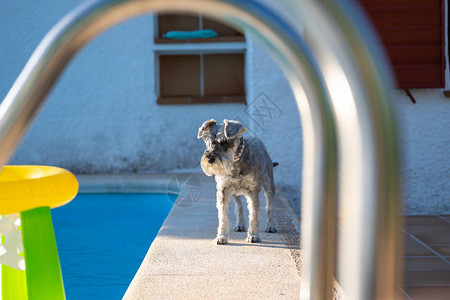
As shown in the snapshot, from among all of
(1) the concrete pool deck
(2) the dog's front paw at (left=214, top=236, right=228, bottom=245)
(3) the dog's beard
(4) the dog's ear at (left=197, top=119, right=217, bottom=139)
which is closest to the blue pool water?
(1) the concrete pool deck

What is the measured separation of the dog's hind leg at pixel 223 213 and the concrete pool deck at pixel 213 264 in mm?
66

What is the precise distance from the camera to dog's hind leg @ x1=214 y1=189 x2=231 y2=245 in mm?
3082

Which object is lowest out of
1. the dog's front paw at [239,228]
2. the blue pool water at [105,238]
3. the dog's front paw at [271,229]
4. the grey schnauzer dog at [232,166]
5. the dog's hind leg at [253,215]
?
the blue pool water at [105,238]

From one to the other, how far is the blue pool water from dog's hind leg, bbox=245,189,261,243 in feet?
3.79

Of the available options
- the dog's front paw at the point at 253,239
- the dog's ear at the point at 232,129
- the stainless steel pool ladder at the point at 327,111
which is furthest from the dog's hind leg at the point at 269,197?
the stainless steel pool ladder at the point at 327,111

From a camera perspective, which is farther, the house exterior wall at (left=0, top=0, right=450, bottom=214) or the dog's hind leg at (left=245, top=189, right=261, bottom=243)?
the house exterior wall at (left=0, top=0, right=450, bottom=214)

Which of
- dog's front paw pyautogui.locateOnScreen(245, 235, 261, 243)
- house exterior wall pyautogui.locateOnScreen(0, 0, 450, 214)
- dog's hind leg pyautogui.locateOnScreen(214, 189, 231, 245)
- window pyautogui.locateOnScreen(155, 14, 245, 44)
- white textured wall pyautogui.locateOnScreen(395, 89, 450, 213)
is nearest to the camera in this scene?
dog's hind leg pyautogui.locateOnScreen(214, 189, 231, 245)

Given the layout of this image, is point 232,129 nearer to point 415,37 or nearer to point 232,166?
point 232,166

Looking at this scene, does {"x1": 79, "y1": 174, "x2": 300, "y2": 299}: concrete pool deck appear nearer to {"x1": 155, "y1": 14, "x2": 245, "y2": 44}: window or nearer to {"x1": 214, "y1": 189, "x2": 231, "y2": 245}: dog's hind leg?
{"x1": 214, "y1": 189, "x2": 231, "y2": 245}: dog's hind leg

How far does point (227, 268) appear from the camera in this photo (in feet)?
8.69

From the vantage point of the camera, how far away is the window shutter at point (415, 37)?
4.98m

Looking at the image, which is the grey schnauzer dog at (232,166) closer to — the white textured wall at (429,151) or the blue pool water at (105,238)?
the blue pool water at (105,238)

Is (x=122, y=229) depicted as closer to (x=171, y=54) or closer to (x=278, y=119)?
(x=278, y=119)

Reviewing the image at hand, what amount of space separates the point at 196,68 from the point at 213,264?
20.4 ft
